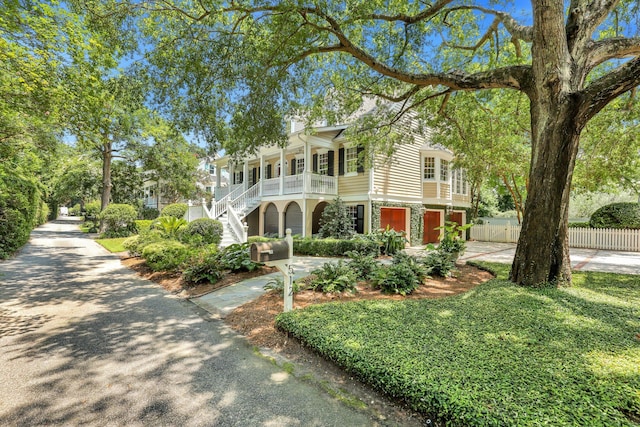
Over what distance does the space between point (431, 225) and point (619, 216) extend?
8.44m

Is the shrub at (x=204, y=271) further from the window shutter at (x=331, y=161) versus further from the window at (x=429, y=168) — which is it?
the window at (x=429, y=168)

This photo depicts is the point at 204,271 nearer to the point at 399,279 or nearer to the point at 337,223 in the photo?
the point at 399,279

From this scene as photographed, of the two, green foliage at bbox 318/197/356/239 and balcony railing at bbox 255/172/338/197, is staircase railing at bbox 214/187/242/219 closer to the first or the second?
balcony railing at bbox 255/172/338/197

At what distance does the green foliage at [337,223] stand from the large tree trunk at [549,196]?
8.01 meters

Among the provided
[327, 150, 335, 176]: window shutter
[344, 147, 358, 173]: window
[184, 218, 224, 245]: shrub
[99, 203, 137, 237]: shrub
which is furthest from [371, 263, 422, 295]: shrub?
[99, 203, 137, 237]: shrub

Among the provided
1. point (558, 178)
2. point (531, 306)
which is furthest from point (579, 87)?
point (531, 306)

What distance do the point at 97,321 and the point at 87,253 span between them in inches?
378

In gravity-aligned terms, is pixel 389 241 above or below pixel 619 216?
below

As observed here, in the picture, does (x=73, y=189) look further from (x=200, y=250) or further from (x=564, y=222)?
(x=564, y=222)

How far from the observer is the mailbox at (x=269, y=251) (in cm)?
396

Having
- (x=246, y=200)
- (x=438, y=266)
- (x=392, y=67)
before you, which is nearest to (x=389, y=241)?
(x=438, y=266)

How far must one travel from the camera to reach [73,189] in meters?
24.7

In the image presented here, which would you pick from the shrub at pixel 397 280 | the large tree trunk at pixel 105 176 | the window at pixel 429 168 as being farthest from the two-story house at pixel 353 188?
the large tree trunk at pixel 105 176

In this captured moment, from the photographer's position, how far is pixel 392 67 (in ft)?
22.7
